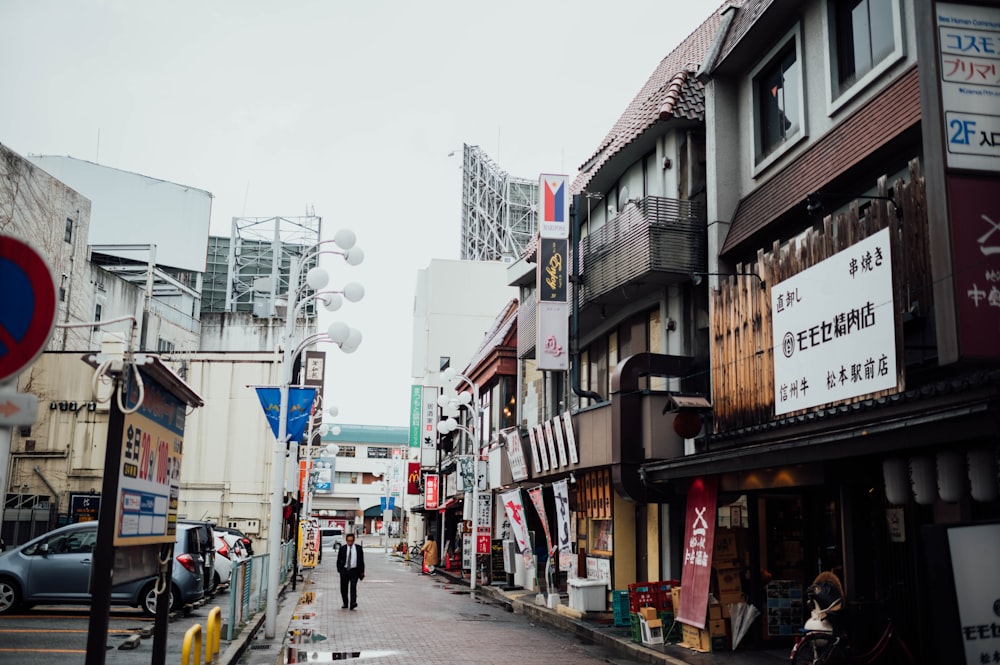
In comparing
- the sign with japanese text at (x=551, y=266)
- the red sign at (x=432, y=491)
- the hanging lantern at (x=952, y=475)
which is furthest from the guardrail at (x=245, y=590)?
the red sign at (x=432, y=491)

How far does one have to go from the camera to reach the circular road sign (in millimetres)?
3824

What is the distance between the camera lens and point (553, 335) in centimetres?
2147

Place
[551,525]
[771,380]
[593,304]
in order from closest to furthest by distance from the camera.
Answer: [771,380], [593,304], [551,525]

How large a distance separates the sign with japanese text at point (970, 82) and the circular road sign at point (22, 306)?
27.4 feet

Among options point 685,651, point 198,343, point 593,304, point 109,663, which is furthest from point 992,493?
point 198,343

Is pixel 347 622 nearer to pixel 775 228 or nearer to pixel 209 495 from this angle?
pixel 775 228

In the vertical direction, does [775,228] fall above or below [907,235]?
above

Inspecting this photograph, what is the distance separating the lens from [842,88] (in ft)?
46.9

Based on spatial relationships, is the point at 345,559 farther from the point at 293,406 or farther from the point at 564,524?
the point at 293,406

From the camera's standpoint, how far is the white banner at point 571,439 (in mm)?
20755

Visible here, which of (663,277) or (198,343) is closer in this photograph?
(663,277)

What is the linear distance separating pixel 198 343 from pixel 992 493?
167 feet

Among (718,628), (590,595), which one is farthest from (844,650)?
(590,595)

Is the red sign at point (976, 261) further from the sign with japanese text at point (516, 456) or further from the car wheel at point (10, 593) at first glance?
the sign with japanese text at point (516, 456)
